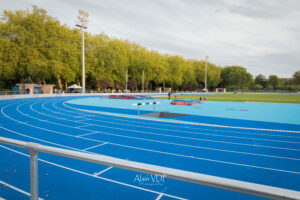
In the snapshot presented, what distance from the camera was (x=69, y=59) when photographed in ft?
190

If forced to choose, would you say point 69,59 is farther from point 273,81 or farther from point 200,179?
point 273,81

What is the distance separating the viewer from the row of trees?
50.3m

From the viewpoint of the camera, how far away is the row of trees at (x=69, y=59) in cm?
5034

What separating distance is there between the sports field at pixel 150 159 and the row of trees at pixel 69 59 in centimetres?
4575

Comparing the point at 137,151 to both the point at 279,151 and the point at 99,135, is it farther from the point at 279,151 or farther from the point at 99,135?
the point at 279,151

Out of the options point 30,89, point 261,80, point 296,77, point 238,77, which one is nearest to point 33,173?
point 30,89

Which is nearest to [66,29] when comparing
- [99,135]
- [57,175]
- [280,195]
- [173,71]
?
[173,71]

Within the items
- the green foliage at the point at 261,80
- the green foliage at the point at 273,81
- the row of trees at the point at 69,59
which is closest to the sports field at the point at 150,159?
the row of trees at the point at 69,59

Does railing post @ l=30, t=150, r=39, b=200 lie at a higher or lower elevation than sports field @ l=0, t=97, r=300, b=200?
higher

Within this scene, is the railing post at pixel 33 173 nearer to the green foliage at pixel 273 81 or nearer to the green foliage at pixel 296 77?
the green foliage at pixel 296 77

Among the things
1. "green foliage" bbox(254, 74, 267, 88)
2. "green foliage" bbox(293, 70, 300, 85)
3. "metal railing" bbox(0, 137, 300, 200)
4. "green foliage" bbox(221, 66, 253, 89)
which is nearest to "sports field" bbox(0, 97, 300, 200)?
"metal railing" bbox(0, 137, 300, 200)

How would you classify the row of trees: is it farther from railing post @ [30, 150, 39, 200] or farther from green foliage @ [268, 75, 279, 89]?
railing post @ [30, 150, 39, 200]

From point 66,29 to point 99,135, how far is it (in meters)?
58.6

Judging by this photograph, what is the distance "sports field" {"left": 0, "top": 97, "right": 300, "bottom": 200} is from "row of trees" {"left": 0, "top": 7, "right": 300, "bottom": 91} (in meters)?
45.8
